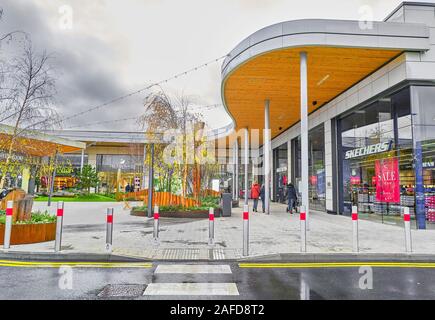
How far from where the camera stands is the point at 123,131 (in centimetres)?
5141

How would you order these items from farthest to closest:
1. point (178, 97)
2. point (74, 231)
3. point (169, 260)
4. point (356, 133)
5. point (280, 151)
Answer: point (280, 151) < point (178, 97) < point (356, 133) < point (74, 231) < point (169, 260)

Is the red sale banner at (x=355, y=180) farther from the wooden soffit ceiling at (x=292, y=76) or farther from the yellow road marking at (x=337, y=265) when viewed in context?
the yellow road marking at (x=337, y=265)

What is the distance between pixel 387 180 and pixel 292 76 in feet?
20.3

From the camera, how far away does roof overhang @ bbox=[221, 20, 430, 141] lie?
1134cm

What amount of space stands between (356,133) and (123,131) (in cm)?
4257

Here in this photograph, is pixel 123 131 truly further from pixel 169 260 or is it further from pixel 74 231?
pixel 169 260

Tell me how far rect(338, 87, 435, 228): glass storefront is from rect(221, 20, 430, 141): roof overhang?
5.62ft

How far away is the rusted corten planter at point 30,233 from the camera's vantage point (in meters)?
7.96

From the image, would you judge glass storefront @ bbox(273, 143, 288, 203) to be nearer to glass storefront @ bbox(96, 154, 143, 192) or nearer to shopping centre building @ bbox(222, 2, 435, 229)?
shopping centre building @ bbox(222, 2, 435, 229)

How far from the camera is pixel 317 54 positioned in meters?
12.1

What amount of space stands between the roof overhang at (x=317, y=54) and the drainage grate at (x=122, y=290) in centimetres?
994

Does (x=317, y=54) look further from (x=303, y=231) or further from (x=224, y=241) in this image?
(x=224, y=241)
